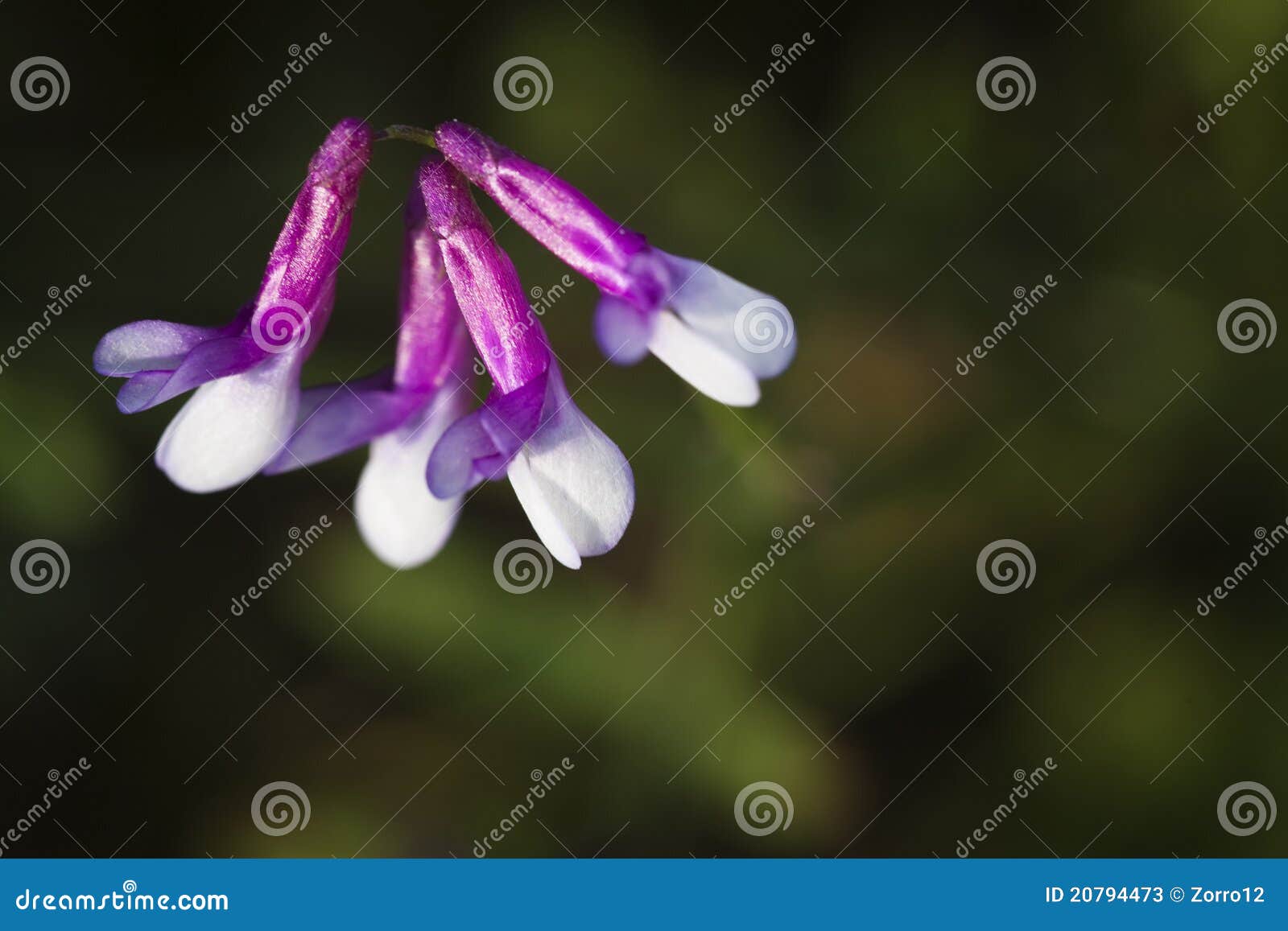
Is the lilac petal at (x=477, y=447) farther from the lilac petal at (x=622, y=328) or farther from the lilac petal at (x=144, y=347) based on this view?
the lilac petal at (x=144, y=347)

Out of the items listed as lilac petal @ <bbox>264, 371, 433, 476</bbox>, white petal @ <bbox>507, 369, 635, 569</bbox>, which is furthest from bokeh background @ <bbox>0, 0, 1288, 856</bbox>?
white petal @ <bbox>507, 369, 635, 569</bbox>

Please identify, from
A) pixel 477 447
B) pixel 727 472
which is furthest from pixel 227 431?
pixel 727 472

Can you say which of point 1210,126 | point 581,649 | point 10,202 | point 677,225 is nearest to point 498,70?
point 677,225

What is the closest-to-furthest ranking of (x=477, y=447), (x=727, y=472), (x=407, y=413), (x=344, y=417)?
(x=477, y=447) → (x=344, y=417) → (x=407, y=413) → (x=727, y=472)

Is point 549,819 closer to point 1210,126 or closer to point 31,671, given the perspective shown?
point 31,671

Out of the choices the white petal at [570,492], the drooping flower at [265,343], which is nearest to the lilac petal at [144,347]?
the drooping flower at [265,343]

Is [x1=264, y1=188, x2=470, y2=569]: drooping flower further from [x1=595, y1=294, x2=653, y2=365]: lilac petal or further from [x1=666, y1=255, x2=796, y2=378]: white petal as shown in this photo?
[x1=666, y1=255, x2=796, y2=378]: white petal

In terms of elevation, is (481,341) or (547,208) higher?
(547,208)

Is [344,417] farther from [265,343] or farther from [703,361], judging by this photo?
[703,361]
